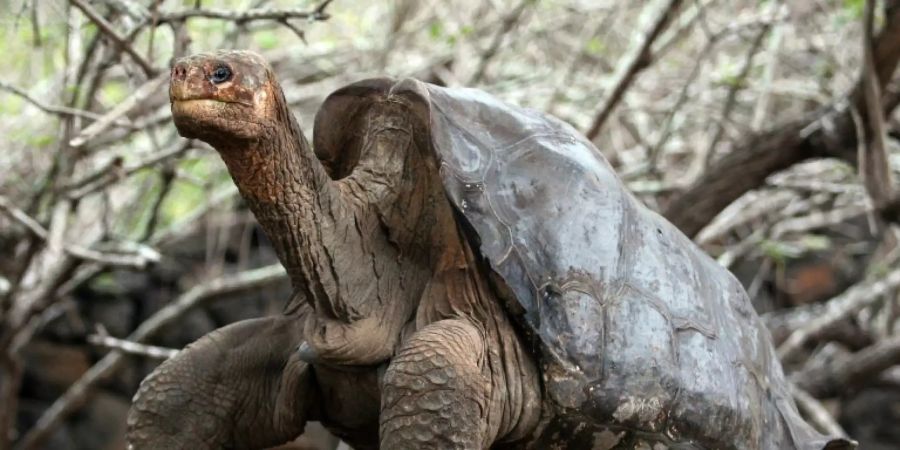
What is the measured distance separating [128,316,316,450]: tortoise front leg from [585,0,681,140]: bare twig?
200 cm

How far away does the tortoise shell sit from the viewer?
2.21 metres

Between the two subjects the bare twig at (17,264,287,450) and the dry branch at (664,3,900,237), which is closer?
the dry branch at (664,3,900,237)

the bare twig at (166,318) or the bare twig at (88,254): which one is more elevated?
the bare twig at (88,254)

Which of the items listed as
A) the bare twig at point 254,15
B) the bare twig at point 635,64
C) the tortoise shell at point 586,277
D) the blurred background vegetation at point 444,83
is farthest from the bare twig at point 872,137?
the bare twig at point 254,15

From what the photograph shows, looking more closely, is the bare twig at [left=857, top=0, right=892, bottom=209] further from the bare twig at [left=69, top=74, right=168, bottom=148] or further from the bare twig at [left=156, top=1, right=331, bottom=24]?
the bare twig at [left=69, top=74, right=168, bottom=148]

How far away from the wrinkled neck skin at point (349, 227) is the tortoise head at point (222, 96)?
0.16 feet

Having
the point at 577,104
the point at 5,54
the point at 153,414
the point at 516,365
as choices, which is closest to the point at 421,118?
the point at 516,365

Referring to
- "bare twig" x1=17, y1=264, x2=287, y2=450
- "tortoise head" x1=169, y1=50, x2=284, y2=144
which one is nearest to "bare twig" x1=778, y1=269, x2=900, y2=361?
"bare twig" x1=17, y1=264, x2=287, y2=450

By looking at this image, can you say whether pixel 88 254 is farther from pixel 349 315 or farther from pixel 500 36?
pixel 500 36

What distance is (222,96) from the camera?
1.87 metres

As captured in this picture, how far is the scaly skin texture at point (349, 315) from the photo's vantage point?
79.0 inches

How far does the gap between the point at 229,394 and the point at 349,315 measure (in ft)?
1.28

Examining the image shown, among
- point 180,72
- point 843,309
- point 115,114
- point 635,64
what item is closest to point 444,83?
point 635,64

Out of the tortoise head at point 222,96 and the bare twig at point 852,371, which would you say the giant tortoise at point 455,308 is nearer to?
the tortoise head at point 222,96
